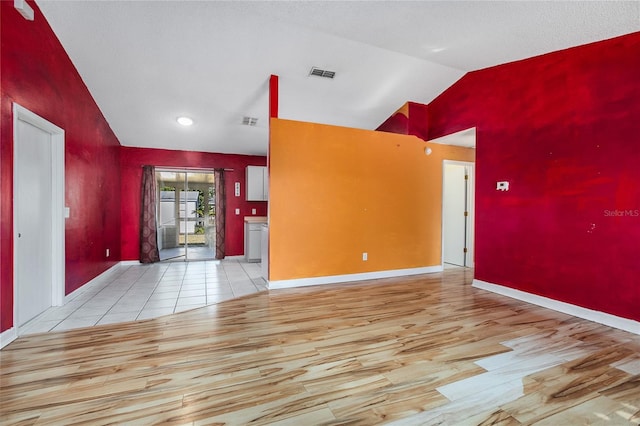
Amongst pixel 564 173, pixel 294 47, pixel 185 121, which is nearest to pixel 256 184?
pixel 185 121

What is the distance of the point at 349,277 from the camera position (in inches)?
183

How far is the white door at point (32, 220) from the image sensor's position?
2.72 meters

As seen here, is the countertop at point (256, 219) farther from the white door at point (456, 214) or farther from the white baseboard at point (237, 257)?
the white door at point (456, 214)

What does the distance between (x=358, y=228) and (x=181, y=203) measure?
4288 mm

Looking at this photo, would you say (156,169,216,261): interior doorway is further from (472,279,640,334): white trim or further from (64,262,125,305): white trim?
(472,279,640,334): white trim

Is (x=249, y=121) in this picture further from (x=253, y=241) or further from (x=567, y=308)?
(x=567, y=308)

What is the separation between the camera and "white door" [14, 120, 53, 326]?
2.72 meters

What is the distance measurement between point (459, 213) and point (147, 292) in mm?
5719

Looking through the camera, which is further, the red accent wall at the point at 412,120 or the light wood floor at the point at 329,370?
the red accent wall at the point at 412,120

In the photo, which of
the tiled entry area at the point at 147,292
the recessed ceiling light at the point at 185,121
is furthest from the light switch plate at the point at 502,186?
the recessed ceiling light at the point at 185,121

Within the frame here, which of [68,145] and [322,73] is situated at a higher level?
[322,73]

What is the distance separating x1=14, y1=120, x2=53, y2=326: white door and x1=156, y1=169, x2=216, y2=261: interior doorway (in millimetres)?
3170

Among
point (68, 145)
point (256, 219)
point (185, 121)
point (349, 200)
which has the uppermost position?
point (185, 121)

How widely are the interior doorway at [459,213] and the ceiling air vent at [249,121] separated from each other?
3.74m
